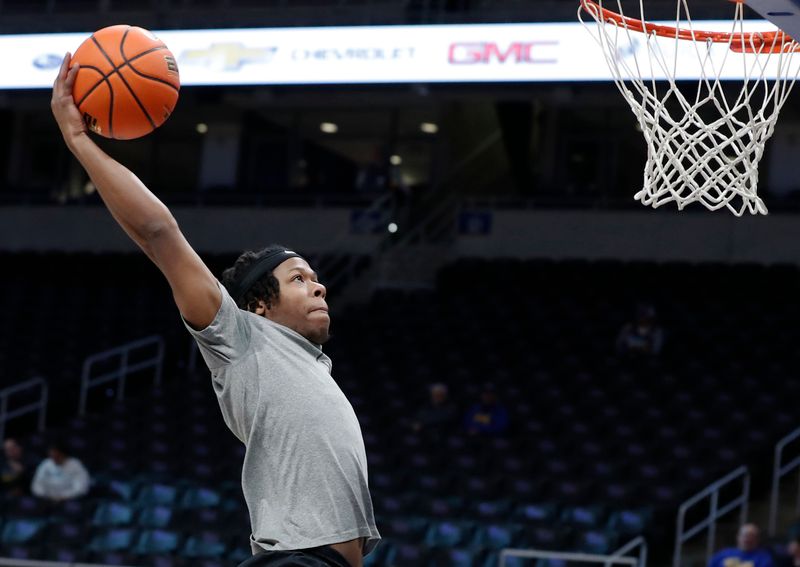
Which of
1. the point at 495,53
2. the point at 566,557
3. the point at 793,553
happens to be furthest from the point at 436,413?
the point at 793,553

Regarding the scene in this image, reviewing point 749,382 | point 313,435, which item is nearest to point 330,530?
point 313,435

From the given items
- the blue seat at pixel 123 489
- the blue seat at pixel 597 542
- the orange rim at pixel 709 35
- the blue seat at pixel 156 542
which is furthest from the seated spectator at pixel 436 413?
the orange rim at pixel 709 35

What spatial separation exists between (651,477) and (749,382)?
6.19 feet

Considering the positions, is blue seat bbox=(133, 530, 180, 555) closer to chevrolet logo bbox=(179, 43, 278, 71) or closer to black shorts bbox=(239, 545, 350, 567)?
chevrolet logo bbox=(179, 43, 278, 71)

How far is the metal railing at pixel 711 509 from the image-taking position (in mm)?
9250

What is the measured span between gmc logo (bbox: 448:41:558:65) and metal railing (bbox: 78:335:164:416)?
4503 millimetres

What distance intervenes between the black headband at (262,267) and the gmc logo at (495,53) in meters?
9.68

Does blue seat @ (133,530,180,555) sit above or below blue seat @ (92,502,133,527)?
below

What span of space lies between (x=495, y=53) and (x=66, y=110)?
→ 10079mm

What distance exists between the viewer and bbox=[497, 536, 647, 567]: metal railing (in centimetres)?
820

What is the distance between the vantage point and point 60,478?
11.0m

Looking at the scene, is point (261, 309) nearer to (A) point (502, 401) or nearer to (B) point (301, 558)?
(B) point (301, 558)

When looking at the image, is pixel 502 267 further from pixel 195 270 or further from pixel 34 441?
pixel 195 270

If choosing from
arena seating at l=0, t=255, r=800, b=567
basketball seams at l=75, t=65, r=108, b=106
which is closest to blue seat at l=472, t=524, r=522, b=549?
arena seating at l=0, t=255, r=800, b=567
